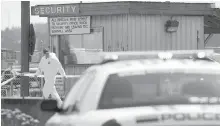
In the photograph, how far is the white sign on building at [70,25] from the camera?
27531mm

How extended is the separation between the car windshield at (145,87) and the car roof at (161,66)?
46 millimetres

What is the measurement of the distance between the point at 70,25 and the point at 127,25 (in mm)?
2095

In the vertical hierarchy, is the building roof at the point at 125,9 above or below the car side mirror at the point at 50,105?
above

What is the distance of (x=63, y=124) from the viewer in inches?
289

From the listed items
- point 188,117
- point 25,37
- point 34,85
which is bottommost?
point 34,85

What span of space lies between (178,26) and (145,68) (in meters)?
21.4

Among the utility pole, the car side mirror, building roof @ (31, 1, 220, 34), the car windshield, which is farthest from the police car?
building roof @ (31, 1, 220, 34)

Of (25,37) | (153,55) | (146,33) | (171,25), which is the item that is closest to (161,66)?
(153,55)

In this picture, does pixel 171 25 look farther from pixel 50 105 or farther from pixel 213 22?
pixel 50 105

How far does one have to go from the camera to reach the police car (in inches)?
242

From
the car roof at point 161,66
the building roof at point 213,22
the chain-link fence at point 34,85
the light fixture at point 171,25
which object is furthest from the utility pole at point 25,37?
the car roof at point 161,66

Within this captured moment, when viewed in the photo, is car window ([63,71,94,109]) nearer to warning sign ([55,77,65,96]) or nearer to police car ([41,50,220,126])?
police car ([41,50,220,126])

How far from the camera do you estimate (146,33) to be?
89.2 ft

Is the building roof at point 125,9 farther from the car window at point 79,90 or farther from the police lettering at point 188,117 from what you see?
the police lettering at point 188,117
